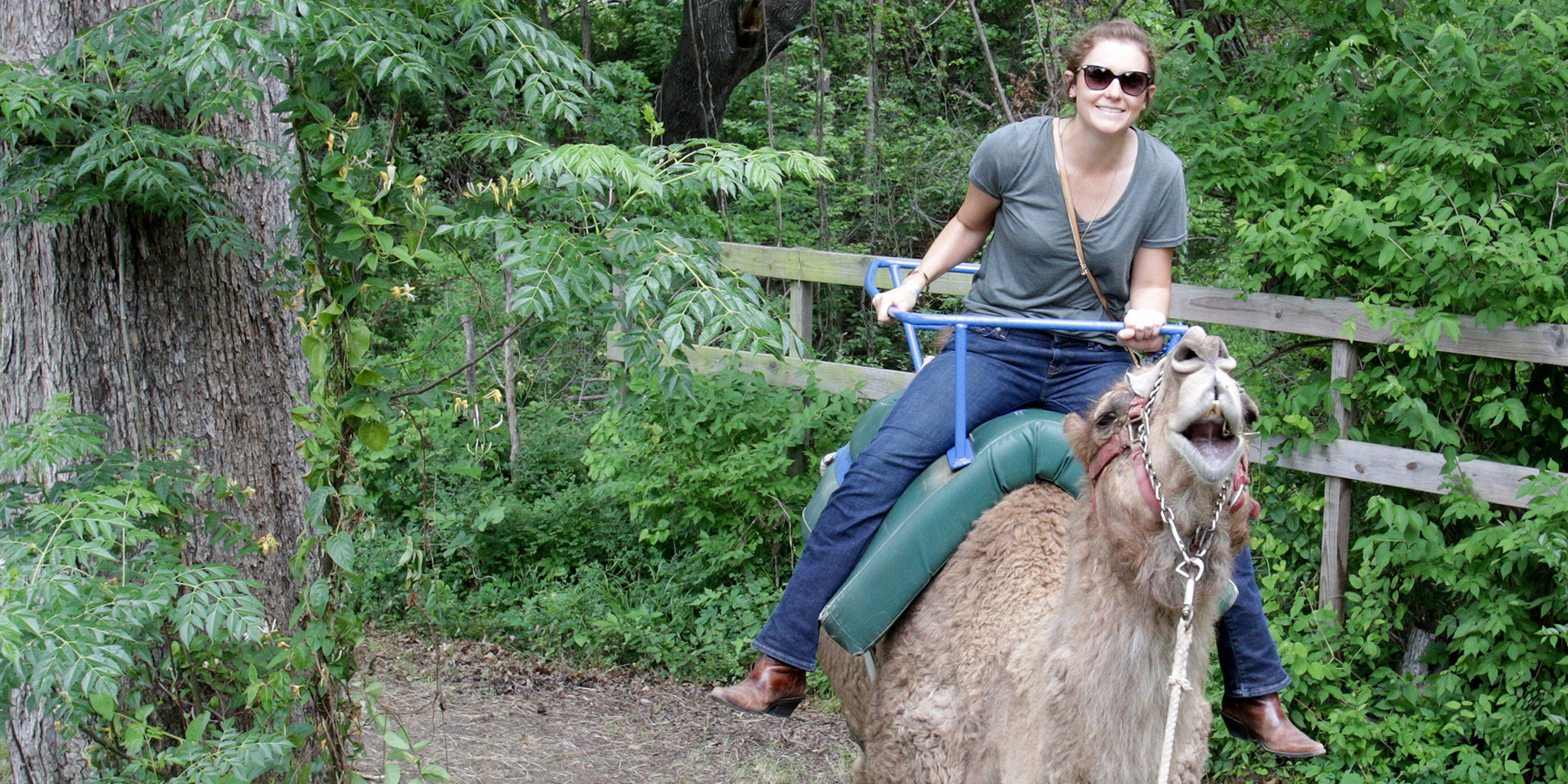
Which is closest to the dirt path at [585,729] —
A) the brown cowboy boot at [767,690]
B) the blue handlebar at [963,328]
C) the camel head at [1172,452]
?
the brown cowboy boot at [767,690]

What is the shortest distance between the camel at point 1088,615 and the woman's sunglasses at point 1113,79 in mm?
1037

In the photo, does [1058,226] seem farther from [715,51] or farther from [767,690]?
[715,51]

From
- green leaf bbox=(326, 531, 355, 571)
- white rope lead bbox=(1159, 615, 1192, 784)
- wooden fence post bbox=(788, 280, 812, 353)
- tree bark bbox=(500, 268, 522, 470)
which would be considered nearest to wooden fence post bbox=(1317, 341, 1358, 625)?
wooden fence post bbox=(788, 280, 812, 353)

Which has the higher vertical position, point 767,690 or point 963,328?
point 963,328

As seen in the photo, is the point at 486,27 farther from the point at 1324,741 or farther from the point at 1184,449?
the point at 1324,741

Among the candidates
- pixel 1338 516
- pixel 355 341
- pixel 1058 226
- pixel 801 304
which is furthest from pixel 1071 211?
pixel 801 304

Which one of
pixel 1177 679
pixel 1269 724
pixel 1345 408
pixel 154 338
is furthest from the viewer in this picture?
pixel 1345 408

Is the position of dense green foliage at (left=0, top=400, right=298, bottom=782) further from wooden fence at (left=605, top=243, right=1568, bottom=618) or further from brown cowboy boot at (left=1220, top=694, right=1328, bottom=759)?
brown cowboy boot at (left=1220, top=694, right=1328, bottom=759)

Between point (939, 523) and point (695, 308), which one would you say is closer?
point (695, 308)

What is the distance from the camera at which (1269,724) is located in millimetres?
3211

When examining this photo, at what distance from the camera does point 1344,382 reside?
4.85 metres

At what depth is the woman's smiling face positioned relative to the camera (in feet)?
10.2

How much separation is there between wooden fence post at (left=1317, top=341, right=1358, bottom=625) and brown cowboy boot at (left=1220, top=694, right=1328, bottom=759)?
6.25ft

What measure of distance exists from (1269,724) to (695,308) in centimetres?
185
